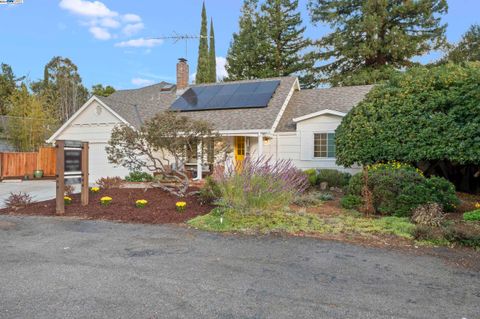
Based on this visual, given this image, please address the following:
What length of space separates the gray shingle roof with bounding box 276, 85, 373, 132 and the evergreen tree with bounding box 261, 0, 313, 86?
392 inches

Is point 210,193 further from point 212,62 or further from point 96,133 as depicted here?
point 212,62

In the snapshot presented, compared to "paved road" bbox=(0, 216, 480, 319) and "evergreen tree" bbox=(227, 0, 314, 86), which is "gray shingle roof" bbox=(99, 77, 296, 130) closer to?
"paved road" bbox=(0, 216, 480, 319)

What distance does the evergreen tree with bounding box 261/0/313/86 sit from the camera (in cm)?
2645

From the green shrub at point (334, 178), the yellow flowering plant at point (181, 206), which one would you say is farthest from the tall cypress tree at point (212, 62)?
the yellow flowering plant at point (181, 206)

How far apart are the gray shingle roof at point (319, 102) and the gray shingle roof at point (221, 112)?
0.69 m

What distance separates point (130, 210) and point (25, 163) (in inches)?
521

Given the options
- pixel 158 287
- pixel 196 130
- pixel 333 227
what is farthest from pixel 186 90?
pixel 158 287

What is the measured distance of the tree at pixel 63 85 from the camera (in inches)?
1490

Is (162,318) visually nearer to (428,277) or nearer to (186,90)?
(428,277)

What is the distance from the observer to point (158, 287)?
11.8 feet

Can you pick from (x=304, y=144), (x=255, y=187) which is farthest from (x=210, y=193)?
(x=304, y=144)

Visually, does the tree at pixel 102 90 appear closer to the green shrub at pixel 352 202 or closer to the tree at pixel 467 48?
the tree at pixel 467 48

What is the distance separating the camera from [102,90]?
40344mm

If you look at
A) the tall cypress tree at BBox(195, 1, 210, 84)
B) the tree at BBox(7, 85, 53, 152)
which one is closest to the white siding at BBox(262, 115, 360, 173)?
the tree at BBox(7, 85, 53, 152)
